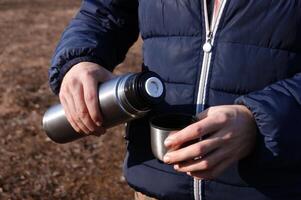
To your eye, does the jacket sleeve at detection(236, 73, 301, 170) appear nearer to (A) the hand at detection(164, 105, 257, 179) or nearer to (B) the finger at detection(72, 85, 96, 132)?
(A) the hand at detection(164, 105, 257, 179)

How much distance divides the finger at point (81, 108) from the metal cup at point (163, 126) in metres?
0.16

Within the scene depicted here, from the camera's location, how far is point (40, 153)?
4469 mm

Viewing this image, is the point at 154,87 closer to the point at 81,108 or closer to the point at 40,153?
the point at 81,108

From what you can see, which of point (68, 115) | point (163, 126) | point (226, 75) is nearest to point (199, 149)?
point (163, 126)

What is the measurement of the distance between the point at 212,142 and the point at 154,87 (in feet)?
0.70

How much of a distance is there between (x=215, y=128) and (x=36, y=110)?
166 inches

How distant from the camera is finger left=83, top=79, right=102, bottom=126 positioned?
1395 mm

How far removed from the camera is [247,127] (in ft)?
4.13

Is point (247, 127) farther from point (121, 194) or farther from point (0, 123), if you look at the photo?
point (0, 123)

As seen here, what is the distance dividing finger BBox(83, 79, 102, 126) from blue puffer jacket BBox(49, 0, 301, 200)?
0.49 feet

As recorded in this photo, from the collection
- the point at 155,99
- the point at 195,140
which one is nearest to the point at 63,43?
the point at 155,99

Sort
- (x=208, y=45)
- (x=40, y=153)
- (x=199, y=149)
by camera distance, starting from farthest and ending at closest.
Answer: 1. (x=40, y=153)
2. (x=208, y=45)
3. (x=199, y=149)

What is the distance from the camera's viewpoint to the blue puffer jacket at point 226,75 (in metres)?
1.30

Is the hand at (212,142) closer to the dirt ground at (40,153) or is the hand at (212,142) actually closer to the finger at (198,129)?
the finger at (198,129)
